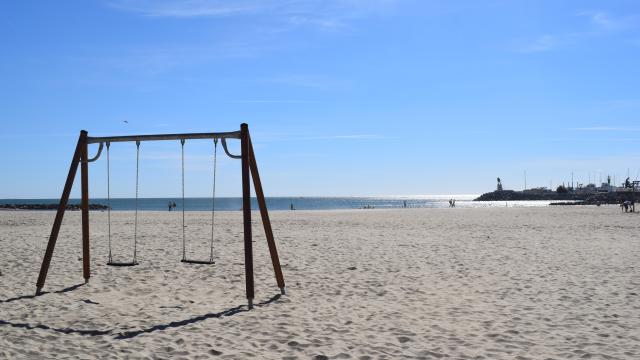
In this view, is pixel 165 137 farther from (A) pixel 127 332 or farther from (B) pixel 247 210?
(A) pixel 127 332

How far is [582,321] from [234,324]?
14.3 feet

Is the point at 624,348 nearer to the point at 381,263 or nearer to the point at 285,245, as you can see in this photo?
the point at 381,263

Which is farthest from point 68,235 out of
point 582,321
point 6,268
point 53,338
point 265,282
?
point 582,321

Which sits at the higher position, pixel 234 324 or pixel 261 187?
pixel 261 187

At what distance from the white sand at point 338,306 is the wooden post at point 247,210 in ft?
1.23

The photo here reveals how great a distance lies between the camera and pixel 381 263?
38.5 ft

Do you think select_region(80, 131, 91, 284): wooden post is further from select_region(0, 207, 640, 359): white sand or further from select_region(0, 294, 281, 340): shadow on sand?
select_region(0, 294, 281, 340): shadow on sand

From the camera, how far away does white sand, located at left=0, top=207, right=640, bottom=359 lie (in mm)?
5637

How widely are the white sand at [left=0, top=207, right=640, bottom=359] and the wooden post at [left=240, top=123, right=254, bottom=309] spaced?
1.23 ft

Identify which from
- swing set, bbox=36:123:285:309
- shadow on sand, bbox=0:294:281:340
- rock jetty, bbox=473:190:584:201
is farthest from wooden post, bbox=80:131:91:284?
rock jetty, bbox=473:190:584:201

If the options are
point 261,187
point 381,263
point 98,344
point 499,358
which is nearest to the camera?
point 499,358

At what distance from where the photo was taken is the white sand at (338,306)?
564 cm

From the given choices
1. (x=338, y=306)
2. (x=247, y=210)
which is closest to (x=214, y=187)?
(x=247, y=210)

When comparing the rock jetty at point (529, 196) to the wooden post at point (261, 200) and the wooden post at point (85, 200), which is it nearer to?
the wooden post at point (261, 200)
